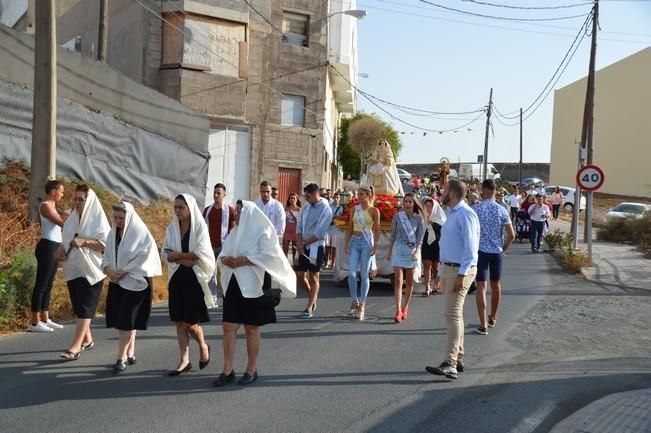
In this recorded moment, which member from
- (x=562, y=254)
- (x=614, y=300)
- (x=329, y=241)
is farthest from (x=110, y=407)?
(x=562, y=254)

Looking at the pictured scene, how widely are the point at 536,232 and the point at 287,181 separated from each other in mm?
11877

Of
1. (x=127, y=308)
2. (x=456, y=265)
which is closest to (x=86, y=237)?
(x=127, y=308)

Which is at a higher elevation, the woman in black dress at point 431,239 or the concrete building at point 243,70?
the concrete building at point 243,70

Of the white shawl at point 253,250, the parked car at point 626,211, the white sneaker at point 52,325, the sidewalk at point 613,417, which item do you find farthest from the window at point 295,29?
the sidewalk at point 613,417

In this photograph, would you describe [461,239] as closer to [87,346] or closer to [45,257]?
[87,346]

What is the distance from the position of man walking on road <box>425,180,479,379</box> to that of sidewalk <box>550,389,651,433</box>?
4.52 feet

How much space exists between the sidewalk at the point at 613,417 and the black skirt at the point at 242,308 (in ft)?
8.93

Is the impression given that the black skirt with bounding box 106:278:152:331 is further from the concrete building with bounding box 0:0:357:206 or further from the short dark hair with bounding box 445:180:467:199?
the concrete building with bounding box 0:0:357:206

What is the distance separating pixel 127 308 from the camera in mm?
6875

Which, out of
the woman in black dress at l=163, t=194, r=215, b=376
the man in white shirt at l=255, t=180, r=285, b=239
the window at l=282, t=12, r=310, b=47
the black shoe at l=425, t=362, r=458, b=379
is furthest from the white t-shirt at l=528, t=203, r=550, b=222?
the woman in black dress at l=163, t=194, r=215, b=376

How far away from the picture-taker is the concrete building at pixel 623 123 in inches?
1845

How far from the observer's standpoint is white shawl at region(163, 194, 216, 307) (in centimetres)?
682

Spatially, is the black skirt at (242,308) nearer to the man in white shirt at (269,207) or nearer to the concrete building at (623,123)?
the man in white shirt at (269,207)

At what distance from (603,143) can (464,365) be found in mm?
46929
